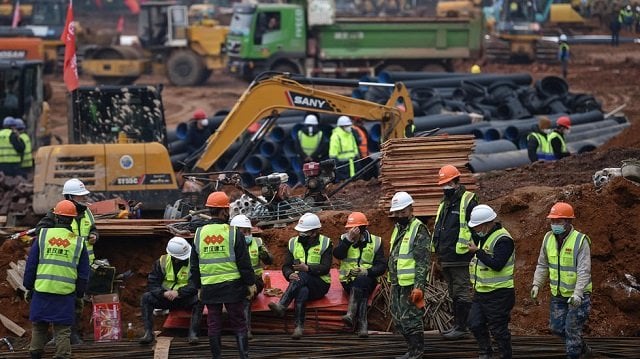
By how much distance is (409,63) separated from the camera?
41.0 metres

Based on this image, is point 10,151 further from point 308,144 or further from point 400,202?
point 400,202

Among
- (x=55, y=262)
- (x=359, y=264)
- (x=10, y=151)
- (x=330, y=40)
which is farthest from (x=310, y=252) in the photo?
(x=330, y=40)

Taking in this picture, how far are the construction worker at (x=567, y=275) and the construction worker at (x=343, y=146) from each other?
930 centimetres

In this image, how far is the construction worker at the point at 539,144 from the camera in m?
21.1

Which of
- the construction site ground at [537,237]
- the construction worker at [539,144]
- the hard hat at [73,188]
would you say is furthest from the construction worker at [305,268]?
the construction worker at [539,144]

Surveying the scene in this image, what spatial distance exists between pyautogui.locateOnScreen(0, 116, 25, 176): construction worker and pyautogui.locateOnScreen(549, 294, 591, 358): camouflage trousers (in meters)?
13.1

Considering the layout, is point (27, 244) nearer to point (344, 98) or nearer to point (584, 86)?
point (344, 98)

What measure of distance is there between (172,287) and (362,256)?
Result: 2206 mm

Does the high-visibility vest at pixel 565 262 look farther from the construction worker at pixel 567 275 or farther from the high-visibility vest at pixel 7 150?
the high-visibility vest at pixel 7 150

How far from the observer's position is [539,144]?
2116 centimetres

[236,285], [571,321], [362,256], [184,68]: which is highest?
[236,285]

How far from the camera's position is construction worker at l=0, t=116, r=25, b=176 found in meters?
22.5

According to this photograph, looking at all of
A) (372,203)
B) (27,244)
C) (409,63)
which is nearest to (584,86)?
(409,63)

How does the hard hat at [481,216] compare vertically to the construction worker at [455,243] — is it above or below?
above
